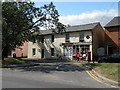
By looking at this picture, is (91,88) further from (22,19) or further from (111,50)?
(111,50)

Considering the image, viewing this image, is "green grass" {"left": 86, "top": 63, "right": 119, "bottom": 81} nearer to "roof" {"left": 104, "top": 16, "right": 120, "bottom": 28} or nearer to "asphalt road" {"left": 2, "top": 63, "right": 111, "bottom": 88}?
"asphalt road" {"left": 2, "top": 63, "right": 111, "bottom": 88}

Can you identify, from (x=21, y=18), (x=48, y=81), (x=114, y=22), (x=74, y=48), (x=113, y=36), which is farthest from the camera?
(x=74, y=48)

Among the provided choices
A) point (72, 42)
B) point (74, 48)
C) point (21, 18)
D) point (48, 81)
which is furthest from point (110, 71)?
point (72, 42)

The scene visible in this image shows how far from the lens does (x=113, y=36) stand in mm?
25906

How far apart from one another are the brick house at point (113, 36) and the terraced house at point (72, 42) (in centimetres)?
226

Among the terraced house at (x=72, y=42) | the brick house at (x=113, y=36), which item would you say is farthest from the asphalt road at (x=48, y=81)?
the brick house at (x=113, y=36)

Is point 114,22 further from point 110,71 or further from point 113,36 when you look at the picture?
point 110,71

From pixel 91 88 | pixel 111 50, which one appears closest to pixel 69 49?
pixel 111 50

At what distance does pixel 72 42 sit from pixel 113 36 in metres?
8.06

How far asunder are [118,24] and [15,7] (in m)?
18.1

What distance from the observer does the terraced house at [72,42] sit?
25700 millimetres

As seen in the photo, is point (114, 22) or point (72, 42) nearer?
point (114, 22)

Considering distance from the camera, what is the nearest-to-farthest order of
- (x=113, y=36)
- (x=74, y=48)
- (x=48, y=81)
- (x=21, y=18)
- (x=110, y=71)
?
(x=48, y=81)
(x=110, y=71)
(x=21, y=18)
(x=113, y=36)
(x=74, y=48)

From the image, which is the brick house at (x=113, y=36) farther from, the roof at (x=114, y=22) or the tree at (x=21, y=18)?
the tree at (x=21, y=18)
